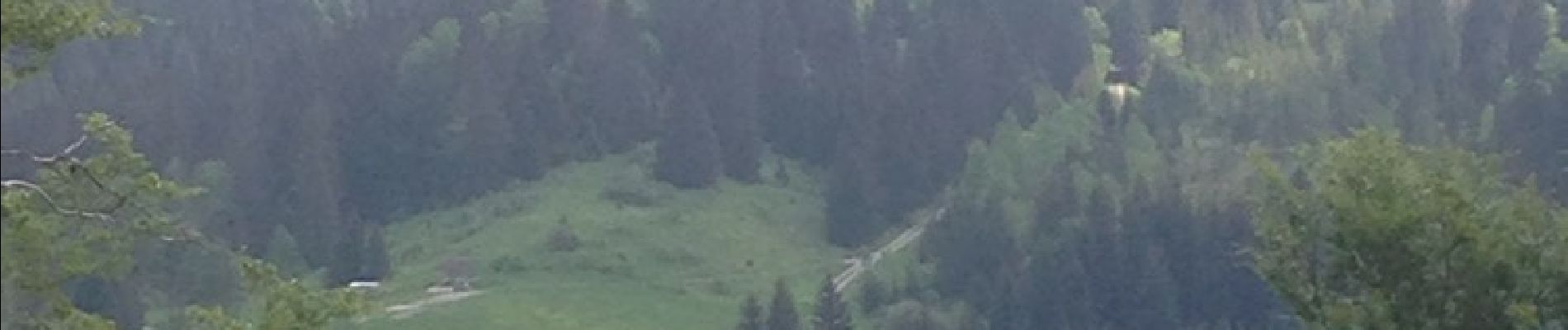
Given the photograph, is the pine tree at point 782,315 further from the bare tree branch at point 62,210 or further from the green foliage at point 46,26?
the bare tree branch at point 62,210

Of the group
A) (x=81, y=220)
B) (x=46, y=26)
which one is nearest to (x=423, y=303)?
(x=81, y=220)

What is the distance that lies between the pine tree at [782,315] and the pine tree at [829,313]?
973 millimetres

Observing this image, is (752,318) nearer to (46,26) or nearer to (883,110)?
(883,110)

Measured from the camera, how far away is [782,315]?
102250 mm

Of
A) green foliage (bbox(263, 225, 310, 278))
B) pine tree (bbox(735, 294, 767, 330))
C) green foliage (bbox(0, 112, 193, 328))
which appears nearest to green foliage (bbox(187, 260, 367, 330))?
green foliage (bbox(0, 112, 193, 328))

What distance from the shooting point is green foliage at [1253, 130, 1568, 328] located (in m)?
26.8

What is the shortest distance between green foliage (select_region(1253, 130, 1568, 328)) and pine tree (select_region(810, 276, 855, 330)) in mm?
72343

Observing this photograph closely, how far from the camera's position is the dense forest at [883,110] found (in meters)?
122

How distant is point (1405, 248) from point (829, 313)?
74.5 meters

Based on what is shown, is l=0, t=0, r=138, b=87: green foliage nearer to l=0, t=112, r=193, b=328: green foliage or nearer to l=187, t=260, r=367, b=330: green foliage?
l=0, t=112, r=193, b=328: green foliage

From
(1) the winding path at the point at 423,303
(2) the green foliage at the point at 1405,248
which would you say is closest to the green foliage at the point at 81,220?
(2) the green foliage at the point at 1405,248

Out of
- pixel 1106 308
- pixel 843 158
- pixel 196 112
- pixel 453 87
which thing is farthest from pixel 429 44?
pixel 1106 308

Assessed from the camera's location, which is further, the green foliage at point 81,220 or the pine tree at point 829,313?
the pine tree at point 829,313

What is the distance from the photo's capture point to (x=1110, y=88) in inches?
6053
